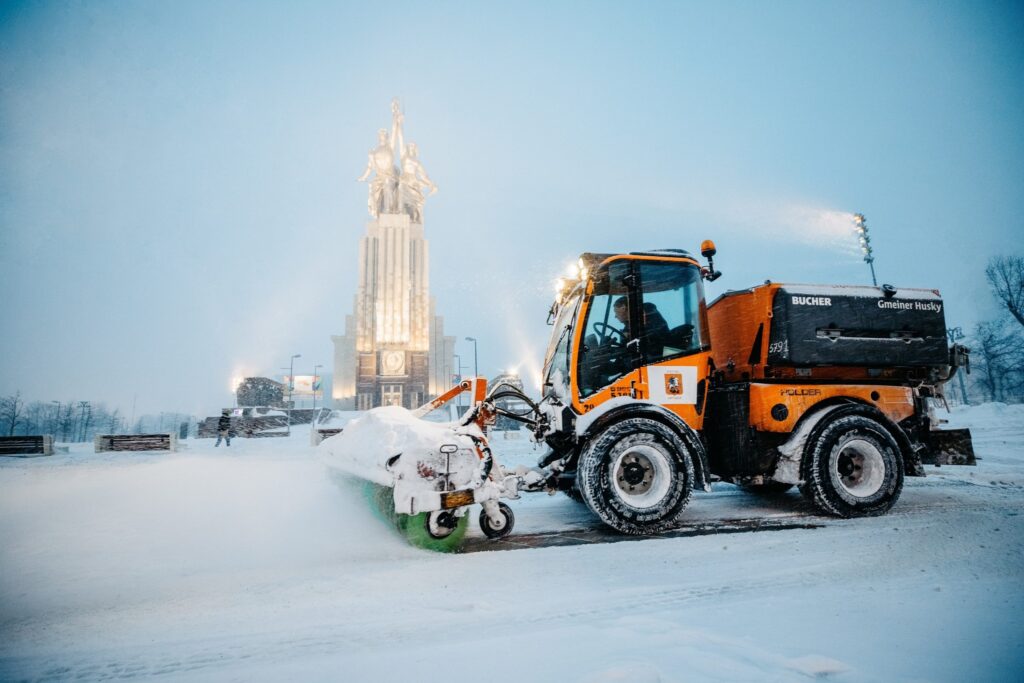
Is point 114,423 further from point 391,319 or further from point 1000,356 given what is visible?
point 1000,356

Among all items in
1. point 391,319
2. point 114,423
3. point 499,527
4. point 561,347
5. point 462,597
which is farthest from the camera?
point 114,423

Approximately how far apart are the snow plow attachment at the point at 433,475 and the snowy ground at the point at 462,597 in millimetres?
292

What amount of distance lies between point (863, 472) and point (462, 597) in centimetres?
491

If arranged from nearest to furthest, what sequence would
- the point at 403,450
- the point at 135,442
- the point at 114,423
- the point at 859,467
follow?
the point at 403,450
the point at 859,467
the point at 135,442
the point at 114,423

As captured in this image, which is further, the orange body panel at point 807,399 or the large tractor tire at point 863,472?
the orange body panel at point 807,399

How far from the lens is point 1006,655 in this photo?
6.20 ft

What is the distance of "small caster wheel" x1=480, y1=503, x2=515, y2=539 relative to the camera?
4285 mm

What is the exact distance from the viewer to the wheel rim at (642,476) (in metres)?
4.43

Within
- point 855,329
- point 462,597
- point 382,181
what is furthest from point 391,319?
point 462,597

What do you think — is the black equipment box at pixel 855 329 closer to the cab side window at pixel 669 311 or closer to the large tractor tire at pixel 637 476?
the cab side window at pixel 669 311

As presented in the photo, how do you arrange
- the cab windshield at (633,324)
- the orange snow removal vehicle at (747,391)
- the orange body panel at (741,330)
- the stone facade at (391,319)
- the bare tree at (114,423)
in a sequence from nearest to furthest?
1. the orange snow removal vehicle at (747,391)
2. the cab windshield at (633,324)
3. the orange body panel at (741,330)
4. the stone facade at (391,319)
5. the bare tree at (114,423)

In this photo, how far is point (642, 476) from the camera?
460 centimetres

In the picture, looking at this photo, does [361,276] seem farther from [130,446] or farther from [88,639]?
[88,639]

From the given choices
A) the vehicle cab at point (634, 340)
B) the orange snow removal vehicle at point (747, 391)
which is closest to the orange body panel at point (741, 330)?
the orange snow removal vehicle at point (747, 391)
